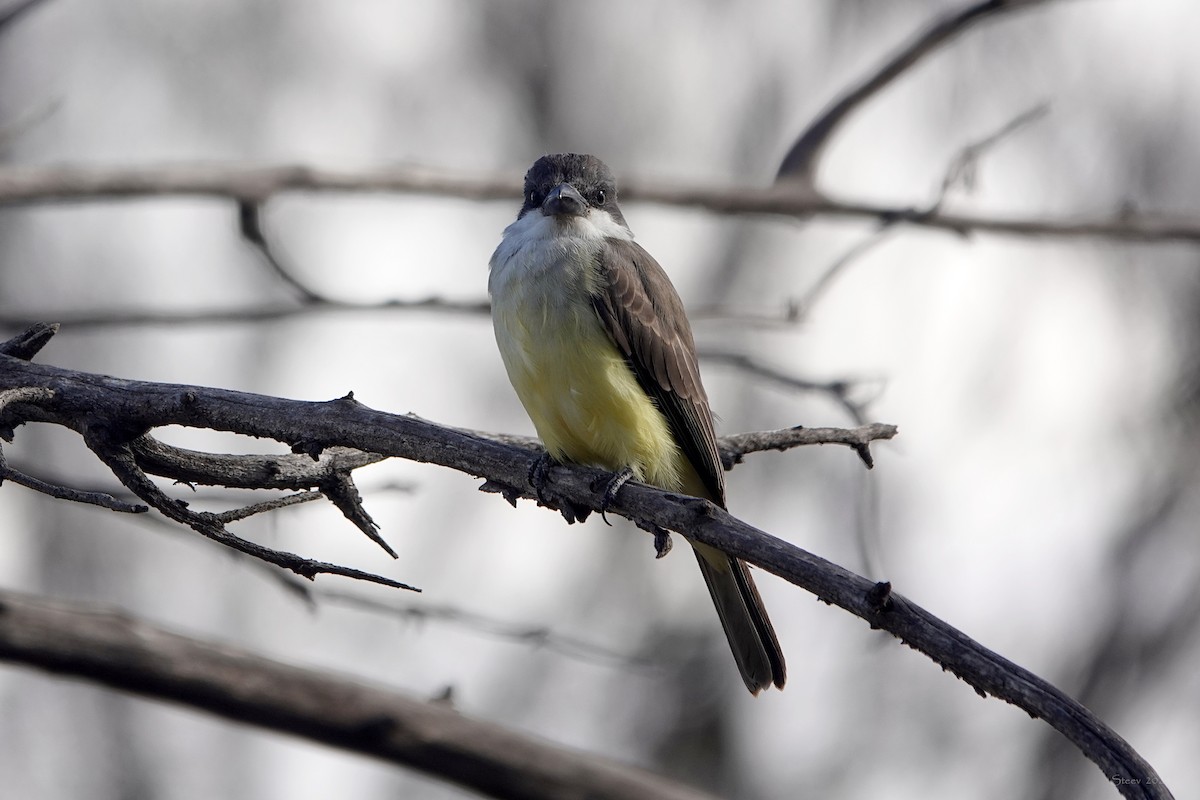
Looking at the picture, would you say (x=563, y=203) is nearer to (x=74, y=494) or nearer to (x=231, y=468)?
(x=231, y=468)

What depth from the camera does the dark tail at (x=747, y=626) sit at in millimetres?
4707

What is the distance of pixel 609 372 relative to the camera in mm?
4645

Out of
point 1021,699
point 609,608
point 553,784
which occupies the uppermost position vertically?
point 609,608

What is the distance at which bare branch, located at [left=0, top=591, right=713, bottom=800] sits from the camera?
2572mm

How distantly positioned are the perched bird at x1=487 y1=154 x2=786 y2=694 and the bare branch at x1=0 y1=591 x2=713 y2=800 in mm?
1737

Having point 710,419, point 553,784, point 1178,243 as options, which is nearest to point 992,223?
point 1178,243

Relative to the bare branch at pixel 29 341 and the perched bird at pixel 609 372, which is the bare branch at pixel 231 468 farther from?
the perched bird at pixel 609 372

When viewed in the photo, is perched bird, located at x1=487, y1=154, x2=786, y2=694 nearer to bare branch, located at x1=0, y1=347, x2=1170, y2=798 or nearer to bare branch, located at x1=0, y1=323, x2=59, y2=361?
bare branch, located at x1=0, y1=347, x2=1170, y2=798

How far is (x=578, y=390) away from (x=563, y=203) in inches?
Answer: 38.1

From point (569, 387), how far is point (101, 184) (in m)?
2.68

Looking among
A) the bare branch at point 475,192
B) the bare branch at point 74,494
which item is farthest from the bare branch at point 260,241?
the bare branch at point 74,494

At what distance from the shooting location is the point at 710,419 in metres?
4.97

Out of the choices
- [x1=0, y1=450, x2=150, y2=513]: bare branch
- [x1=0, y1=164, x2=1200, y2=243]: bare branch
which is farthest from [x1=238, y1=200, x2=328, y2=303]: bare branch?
[x1=0, y1=450, x2=150, y2=513]: bare branch

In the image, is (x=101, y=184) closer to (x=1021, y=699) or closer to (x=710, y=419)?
(x=710, y=419)
